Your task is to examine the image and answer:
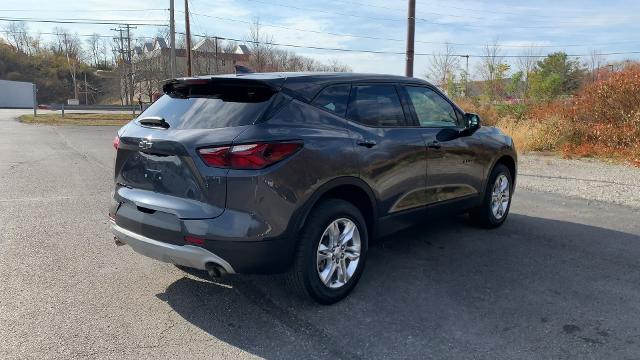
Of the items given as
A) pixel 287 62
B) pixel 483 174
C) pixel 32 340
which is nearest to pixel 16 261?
pixel 32 340

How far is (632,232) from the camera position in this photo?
237 inches

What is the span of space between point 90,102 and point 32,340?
9095cm

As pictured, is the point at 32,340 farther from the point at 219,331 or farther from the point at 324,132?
the point at 324,132

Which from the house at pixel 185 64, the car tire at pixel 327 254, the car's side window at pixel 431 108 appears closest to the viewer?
the car tire at pixel 327 254

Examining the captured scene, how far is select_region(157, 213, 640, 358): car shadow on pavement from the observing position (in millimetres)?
3227

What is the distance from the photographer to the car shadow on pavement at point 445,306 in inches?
127

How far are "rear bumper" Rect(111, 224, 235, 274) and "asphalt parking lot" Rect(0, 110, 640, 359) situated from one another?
458mm

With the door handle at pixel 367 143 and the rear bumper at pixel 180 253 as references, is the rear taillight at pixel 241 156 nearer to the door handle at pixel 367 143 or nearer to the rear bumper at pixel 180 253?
the rear bumper at pixel 180 253

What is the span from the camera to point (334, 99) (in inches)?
157

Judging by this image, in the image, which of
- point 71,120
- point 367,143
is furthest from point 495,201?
point 71,120

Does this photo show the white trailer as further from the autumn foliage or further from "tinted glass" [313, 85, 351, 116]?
"tinted glass" [313, 85, 351, 116]

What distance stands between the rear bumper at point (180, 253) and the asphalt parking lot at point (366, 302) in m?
0.46

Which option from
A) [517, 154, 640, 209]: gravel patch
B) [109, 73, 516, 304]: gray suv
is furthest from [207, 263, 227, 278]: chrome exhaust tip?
[517, 154, 640, 209]: gravel patch

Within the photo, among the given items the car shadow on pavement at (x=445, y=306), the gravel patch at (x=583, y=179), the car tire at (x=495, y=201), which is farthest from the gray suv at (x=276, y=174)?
the gravel patch at (x=583, y=179)
